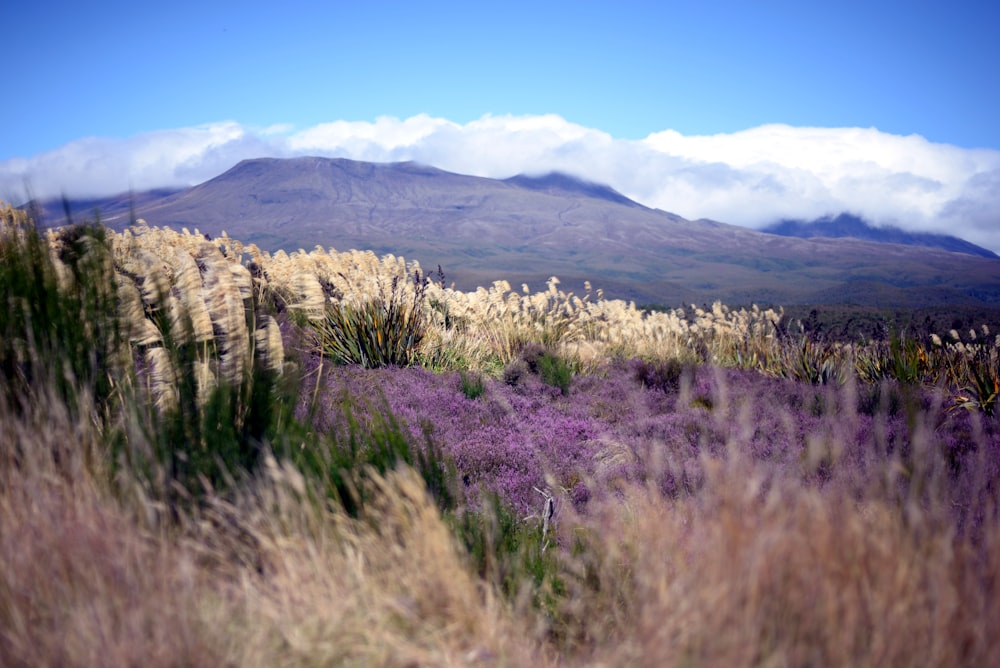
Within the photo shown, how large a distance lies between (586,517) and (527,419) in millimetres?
2767

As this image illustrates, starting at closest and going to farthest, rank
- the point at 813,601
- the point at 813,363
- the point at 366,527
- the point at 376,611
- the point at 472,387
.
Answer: the point at 813,601
the point at 376,611
the point at 366,527
the point at 472,387
the point at 813,363

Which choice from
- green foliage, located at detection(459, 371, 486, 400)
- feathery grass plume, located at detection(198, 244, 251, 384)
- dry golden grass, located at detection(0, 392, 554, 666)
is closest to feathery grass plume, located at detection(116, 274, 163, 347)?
feathery grass plume, located at detection(198, 244, 251, 384)

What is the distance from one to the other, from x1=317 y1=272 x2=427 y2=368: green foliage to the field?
2.88 m

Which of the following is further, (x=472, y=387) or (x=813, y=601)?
(x=472, y=387)

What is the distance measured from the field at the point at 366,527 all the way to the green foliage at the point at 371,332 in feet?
9.45

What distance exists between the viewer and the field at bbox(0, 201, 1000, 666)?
5.73 feet

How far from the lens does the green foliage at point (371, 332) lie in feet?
29.9

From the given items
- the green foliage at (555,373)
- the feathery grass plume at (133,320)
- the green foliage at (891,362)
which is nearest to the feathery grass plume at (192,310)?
the feathery grass plume at (133,320)

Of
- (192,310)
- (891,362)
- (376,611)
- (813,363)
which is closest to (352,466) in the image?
(192,310)

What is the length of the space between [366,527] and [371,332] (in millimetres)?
6796

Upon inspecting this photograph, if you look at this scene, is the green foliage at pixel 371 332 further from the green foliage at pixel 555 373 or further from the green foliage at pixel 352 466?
the green foliage at pixel 352 466

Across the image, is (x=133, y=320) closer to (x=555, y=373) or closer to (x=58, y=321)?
(x=58, y=321)

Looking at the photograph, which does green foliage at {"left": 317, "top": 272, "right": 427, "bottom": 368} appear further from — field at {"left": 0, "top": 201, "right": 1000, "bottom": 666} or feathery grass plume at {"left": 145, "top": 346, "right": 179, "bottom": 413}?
feathery grass plume at {"left": 145, "top": 346, "right": 179, "bottom": 413}

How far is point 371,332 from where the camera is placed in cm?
920
